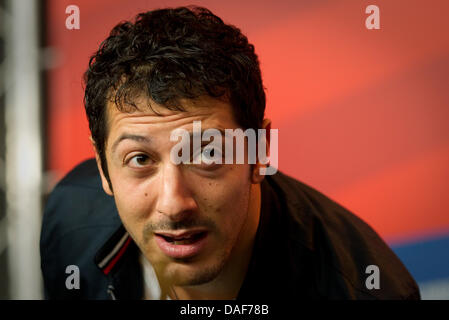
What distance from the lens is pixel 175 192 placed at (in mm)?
871

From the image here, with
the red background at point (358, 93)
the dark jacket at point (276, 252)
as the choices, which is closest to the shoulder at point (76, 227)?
the dark jacket at point (276, 252)

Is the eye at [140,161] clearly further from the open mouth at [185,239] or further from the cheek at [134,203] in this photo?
the open mouth at [185,239]

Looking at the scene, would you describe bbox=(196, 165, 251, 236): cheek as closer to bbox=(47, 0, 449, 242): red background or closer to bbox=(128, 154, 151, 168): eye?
bbox=(128, 154, 151, 168): eye

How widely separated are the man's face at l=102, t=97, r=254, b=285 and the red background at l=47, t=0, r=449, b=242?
0.66 meters

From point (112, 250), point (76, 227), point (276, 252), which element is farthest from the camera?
point (76, 227)

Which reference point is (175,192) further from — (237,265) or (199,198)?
(237,265)

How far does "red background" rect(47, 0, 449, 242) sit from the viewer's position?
1499 mm

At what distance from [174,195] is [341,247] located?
1.56ft

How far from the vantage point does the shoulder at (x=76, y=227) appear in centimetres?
127

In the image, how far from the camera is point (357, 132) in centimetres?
155

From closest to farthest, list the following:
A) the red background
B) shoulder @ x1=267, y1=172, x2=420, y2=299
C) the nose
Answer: the nose
shoulder @ x1=267, y1=172, x2=420, y2=299
the red background

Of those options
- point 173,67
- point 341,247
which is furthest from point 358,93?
point 173,67

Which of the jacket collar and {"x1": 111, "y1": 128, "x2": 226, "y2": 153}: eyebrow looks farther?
the jacket collar

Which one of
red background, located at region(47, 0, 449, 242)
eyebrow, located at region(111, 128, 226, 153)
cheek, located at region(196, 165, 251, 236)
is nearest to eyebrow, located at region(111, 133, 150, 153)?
A: eyebrow, located at region(111, 128, 226, 153)
